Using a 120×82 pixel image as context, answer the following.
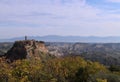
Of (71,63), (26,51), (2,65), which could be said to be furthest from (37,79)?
(26,51)

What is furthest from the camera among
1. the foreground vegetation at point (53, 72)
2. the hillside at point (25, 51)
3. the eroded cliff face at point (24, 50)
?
the eroded cliff face at point (24, 50)

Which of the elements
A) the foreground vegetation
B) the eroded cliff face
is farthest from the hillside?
the foreground vegetation

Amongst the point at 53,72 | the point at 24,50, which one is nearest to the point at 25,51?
the point at 24,50

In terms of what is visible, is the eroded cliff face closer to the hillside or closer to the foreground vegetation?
the hillside

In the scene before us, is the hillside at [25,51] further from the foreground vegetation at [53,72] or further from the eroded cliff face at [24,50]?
the foreground vegetation at [53,72]

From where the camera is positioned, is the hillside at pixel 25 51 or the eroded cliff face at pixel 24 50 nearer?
the hillside at pixel 25 51

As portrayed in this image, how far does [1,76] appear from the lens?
187ft

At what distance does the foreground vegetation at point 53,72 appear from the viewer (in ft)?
198

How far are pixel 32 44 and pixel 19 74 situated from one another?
94.9 meters

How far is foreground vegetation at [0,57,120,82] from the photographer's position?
60412 millimetres

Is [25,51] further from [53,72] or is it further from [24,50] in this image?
[53,72]

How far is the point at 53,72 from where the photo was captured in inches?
3031

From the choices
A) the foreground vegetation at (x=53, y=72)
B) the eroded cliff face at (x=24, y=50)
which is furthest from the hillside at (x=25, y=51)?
the foreground vegetation at (x=53, y=72)

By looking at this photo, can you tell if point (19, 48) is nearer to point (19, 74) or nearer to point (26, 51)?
point (26, 51)
